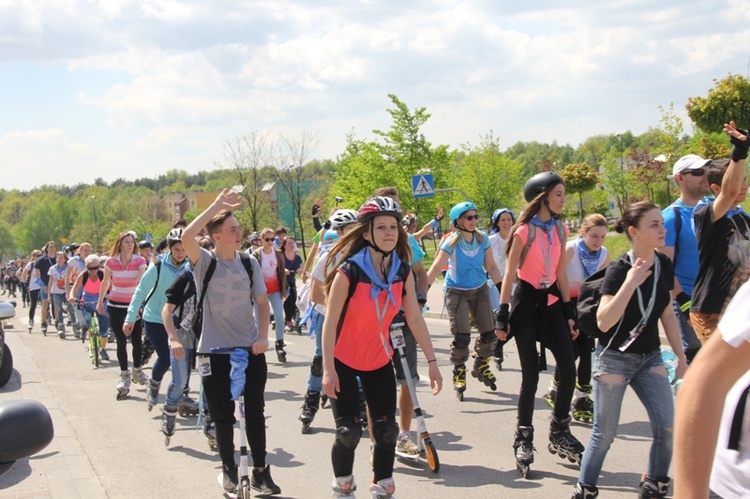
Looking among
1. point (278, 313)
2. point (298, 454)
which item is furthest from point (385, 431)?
point (278, 313)

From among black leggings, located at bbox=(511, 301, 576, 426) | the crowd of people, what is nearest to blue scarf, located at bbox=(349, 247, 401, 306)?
the crowd of people

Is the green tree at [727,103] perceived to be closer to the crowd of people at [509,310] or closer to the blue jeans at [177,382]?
the crowd of people at [509,310]

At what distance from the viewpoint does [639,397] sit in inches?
191

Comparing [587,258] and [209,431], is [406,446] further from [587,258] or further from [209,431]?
[587,258]

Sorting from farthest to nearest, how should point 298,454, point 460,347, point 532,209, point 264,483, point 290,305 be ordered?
point 290,305 → point 460,347 → point 298,454 → point 532,209 → point 264,483

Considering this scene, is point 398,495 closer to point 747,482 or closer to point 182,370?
point 182,370

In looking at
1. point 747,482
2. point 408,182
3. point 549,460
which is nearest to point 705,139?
point 408,182

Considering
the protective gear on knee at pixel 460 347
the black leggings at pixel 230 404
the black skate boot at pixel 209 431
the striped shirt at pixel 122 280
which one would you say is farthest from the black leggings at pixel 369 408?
the striped shirt at pixel 122 280

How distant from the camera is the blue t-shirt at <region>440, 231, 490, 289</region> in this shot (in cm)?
848

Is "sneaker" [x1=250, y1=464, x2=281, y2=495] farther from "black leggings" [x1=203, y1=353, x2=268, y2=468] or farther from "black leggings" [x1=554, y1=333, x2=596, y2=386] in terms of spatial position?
"black leggings" [x1=554, y1=333, x2=596, y2=386]

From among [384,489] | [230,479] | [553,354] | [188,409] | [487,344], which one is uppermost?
[553,354]

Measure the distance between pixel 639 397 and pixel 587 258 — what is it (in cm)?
380

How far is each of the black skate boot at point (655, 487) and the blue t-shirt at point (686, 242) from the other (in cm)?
189

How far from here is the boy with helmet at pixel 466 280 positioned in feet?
27.7
